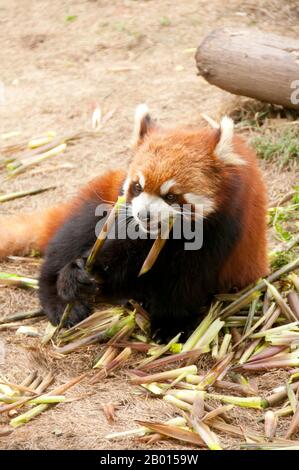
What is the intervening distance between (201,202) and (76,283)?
0.84m

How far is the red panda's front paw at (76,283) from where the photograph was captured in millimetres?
4215

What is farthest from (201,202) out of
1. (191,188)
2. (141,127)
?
(141,127)

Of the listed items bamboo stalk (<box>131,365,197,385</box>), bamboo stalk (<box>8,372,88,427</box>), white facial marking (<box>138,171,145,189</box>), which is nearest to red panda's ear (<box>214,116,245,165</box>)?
white facial marking (<box>138,171,145,189</box>)

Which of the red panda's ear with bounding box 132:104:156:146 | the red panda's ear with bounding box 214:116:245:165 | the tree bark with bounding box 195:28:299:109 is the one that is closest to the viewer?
the red panda's ear with bounding box 214:116:245:165

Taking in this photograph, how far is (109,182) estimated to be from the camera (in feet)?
15.2

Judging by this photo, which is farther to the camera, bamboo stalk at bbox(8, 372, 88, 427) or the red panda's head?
the red panda's head

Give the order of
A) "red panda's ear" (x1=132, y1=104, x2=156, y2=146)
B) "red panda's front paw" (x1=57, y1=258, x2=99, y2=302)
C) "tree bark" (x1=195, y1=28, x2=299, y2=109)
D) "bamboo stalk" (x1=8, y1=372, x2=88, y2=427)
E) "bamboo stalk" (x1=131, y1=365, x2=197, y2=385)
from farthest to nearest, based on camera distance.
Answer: "tree bark" (x1=195, y1=28, x2=299, y2=109), "red panda's ear" (x1=132, y1=104, x2=156, y2=146), "red panda's front paw" (x1=57, y1=258, x2=99, y2=302), "bamboo stalk" (x1=131, y1=365, x2=197, y2=385), "bamboo stalk" (x1=8, y1=372, x2=88, y2=427)

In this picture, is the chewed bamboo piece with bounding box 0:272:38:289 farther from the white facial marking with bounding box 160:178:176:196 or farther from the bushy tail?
the white facial marking with bounding box 160:178:176:196

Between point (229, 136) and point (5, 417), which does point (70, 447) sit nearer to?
point (5, 417)

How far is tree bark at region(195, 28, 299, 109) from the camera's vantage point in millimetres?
6277

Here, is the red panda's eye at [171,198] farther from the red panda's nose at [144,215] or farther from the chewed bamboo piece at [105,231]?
the chewed bamboo piece at [105,231]

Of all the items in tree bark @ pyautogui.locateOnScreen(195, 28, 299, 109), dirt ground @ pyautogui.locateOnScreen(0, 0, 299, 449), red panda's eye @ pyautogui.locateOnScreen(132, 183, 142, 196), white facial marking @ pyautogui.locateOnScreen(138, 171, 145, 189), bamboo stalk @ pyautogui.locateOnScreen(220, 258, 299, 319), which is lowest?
dirt ground @ pyautogui.locateOnScreen(0, 0, 299, 449)
